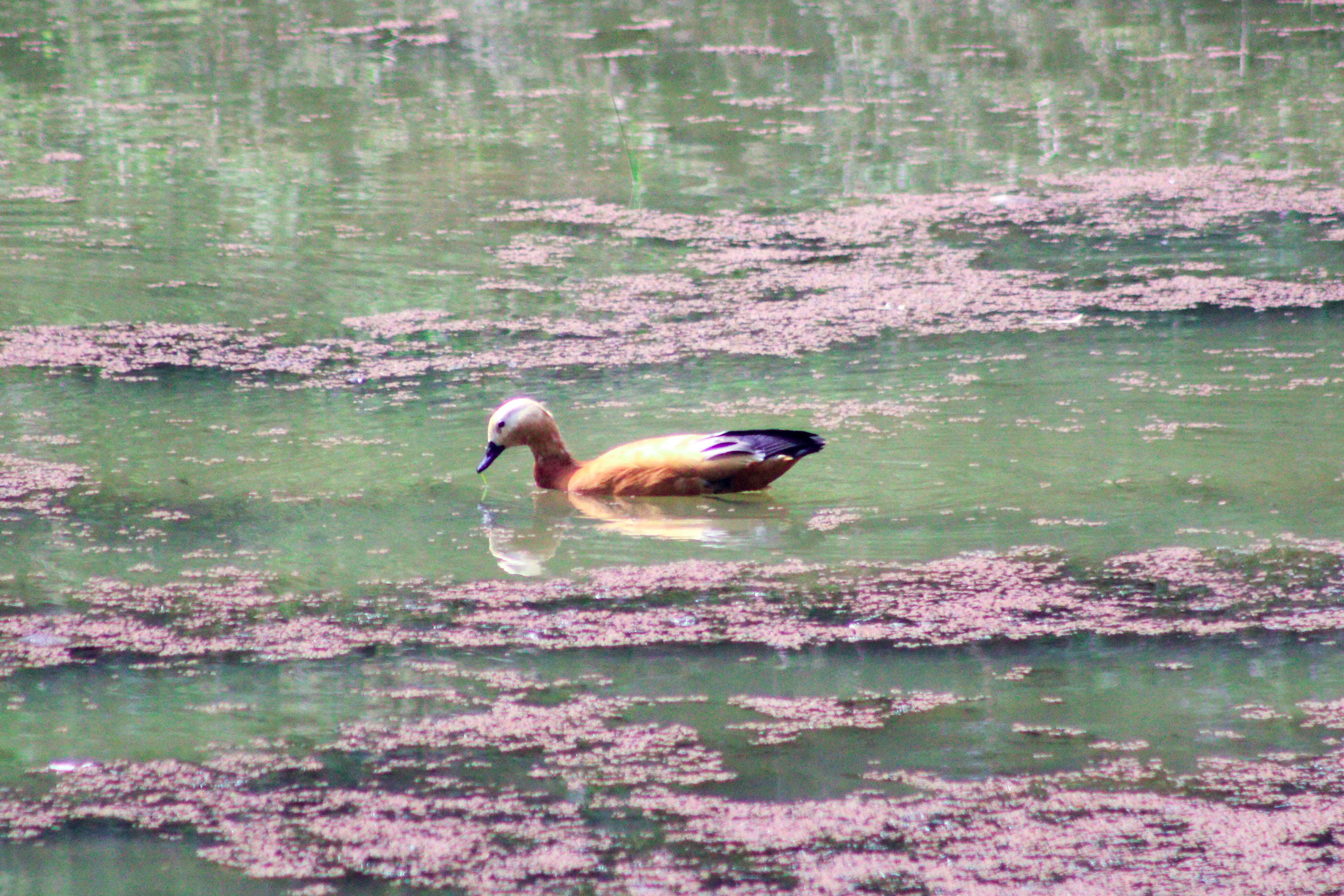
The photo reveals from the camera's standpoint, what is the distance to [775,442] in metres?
6.27

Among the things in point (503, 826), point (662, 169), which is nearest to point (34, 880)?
point (503, 826)

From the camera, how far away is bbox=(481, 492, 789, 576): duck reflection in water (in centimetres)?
586

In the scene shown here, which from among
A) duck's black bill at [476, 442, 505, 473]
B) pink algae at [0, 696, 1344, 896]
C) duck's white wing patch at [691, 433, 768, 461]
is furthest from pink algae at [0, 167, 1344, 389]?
pink algae at [0, 696, 1344, 896]

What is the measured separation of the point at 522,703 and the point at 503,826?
2.13 ft

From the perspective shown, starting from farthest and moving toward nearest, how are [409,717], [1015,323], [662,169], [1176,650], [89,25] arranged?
1. [89,25]
2. [662,169]
3. [1015,323]
4. [1176,650]
5. [409,717]

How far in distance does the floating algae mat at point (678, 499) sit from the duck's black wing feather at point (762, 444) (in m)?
0.19

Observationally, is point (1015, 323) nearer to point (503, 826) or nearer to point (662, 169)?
point (662, 169)

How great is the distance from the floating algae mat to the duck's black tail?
188 mm

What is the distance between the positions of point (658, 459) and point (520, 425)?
0.53 m

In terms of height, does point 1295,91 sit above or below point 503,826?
above

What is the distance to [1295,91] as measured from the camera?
12.9m

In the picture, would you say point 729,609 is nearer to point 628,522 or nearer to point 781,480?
point 628,522

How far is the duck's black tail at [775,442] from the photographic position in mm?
6270

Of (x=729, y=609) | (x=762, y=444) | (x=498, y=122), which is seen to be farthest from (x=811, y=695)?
(x=498, y=122)
